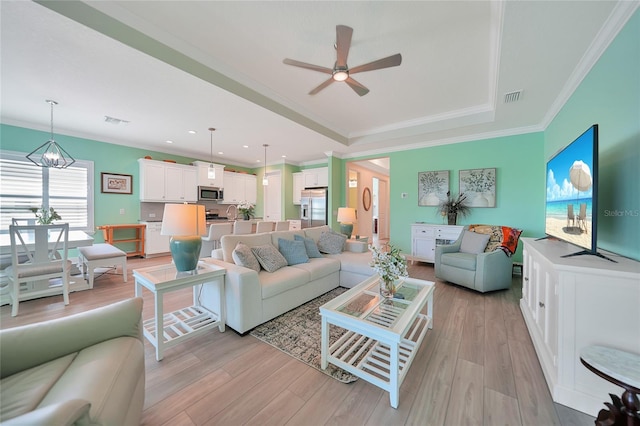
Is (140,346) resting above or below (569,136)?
below

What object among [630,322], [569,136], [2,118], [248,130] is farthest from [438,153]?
[2,118]

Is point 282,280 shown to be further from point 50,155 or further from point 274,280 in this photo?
point 50,155

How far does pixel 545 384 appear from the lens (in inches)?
62.2

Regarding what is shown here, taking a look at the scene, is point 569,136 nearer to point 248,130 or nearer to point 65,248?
point 248,130

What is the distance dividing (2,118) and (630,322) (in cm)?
765

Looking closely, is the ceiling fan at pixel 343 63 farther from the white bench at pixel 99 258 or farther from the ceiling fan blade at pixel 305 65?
the white bench at pixel 99 258

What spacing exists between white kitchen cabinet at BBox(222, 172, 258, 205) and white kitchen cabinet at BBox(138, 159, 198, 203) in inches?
37.0

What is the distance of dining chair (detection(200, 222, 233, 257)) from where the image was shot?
435 cm

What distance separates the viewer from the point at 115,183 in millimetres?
5098

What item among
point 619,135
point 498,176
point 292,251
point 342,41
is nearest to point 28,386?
point 292,251

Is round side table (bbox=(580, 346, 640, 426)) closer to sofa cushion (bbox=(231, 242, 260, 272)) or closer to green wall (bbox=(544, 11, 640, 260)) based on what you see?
green wall (bbox=(544, 11, 640, 260))

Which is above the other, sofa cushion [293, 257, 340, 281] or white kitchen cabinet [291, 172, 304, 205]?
white kitchen cabinet [291, 172, 304, 205]

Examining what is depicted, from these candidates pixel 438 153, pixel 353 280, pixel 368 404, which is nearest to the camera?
pixel 368 404

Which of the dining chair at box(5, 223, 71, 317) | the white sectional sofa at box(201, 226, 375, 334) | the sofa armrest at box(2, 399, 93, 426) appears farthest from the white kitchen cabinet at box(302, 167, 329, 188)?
the sofa armrest at box(2, 399, 93, 426)
